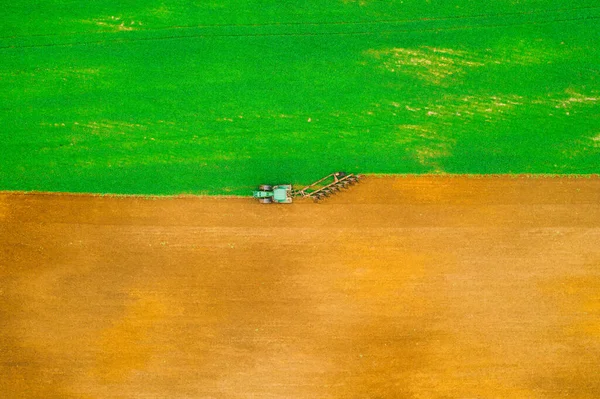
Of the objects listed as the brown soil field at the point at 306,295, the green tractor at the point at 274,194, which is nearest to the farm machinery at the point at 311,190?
the green tractor at the point at 274,194

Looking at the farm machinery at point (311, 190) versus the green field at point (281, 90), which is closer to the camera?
the farm machinery at point (311, 190)

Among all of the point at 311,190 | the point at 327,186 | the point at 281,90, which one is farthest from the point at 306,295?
the point at 281,90

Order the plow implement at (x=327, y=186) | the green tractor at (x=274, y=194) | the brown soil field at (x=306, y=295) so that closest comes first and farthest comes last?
the green tractor at (x=274, y=194), the plow implement at (x=327, y=186), the brown soil field at (x=306, y=295)

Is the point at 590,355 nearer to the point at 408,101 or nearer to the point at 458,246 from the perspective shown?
the point at 458,246

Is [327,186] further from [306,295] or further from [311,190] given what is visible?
[306,295]

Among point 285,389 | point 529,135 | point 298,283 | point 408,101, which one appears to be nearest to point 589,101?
point 529,135

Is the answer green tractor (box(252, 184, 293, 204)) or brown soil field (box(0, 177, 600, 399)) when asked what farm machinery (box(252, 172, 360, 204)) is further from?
brown soil field (box(0, 177, 600, 399))

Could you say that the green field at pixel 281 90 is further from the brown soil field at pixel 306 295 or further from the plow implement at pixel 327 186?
the brown soil field at pixel 306 295
